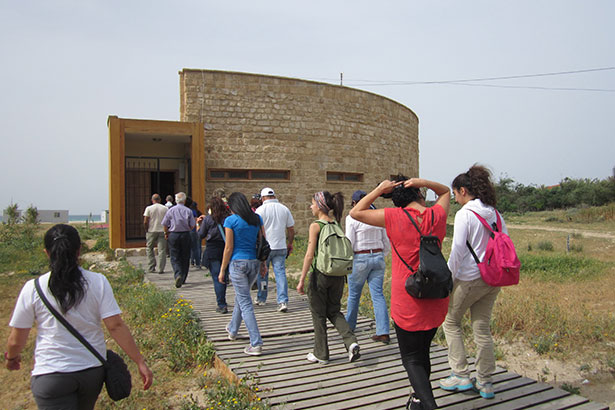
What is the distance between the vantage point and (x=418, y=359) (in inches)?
119

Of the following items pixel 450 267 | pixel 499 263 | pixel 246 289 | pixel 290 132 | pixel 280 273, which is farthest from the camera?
pixel 290 132

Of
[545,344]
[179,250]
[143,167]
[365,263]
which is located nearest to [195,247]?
[179,250]

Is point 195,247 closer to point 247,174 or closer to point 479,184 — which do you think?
point 247,174

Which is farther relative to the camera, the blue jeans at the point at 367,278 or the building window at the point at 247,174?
the building window at the point at 247,174

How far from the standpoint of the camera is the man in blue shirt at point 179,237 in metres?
8.04

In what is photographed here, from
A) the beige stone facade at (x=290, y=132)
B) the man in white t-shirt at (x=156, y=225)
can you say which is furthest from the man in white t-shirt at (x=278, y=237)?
the beige stone facade at (x=290, y=132)

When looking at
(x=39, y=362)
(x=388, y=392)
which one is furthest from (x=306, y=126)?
(x=39, y=362)

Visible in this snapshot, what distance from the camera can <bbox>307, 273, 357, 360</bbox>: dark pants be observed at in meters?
4.20

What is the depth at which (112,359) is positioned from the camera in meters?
2.56

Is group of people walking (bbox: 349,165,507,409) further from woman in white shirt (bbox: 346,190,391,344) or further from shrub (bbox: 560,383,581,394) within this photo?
woman in white shirt (bbox: 346,190,391,344)

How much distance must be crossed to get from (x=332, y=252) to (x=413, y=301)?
1321 millimetres

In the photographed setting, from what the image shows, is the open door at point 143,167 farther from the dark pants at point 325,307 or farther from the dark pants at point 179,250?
the dark pants at point 325,307

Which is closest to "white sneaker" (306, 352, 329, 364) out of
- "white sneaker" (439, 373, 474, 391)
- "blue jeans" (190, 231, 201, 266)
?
"white sneaker" (439, 373, 474, 391)

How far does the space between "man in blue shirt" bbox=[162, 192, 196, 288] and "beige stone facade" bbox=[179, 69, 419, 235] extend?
530 centimetres
